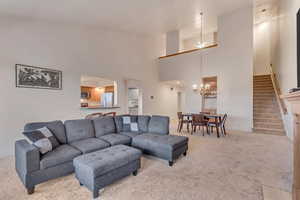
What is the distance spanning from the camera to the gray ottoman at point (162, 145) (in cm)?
276

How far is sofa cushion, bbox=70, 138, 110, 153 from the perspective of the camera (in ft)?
8.33

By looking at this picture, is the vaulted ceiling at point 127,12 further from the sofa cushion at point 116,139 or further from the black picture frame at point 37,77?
the sofa cushion at point 116,139

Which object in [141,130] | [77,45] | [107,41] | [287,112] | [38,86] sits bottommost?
[141,130]

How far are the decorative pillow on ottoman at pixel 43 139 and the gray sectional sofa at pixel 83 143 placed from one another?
0.25 feet

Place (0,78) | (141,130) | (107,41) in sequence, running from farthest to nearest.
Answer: (107,41)
(141,130)
(0,78)

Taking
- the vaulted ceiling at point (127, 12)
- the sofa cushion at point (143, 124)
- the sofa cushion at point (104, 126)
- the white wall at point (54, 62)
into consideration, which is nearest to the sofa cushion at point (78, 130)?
→ the sofa cushion at point (104, 126)

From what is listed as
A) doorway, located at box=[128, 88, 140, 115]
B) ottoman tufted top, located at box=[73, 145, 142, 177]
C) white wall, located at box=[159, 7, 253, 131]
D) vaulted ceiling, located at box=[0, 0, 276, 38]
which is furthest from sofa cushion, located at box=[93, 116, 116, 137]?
white wall, located at box=[159, 7, 253, 131]

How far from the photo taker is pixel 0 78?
320 centimetres

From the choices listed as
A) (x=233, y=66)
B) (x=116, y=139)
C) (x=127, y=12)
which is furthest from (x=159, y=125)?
(x=233, y=66)

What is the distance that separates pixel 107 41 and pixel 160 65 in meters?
3.34

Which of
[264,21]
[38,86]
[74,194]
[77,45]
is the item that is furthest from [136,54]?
[264,21]

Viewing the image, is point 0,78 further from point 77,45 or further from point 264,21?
point 264,21

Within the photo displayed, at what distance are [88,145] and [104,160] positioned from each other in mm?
812

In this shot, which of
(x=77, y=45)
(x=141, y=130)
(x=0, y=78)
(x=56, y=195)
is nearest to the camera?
(x=56, y=195)
